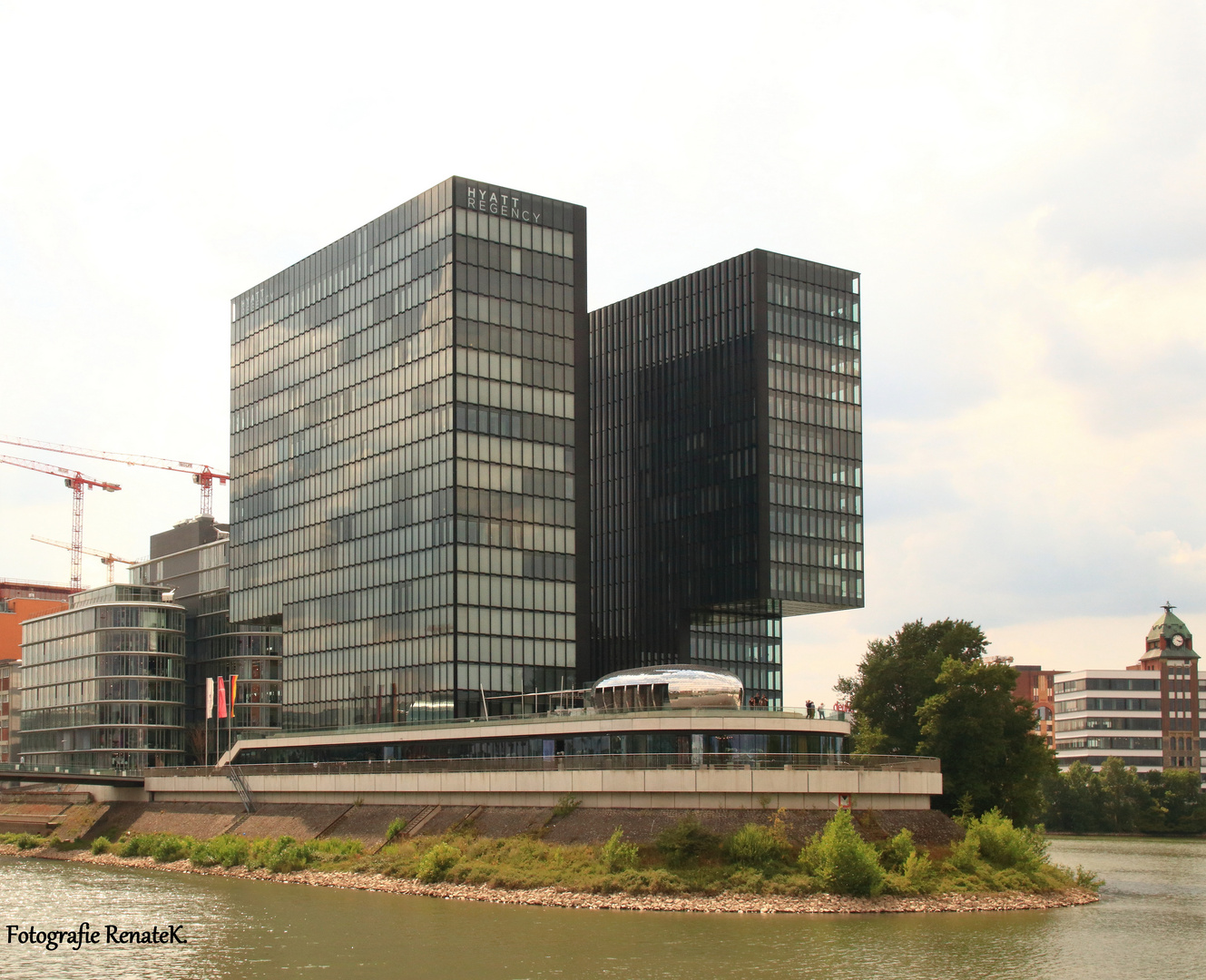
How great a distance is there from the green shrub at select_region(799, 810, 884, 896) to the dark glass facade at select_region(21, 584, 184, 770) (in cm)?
10709

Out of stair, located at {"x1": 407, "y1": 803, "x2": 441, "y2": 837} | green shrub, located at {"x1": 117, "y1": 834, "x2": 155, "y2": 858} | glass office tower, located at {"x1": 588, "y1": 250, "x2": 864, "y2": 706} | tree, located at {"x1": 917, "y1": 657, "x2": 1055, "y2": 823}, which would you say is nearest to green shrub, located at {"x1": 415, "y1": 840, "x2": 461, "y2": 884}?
stair, located at {"x1": 407, "y1": 803, "x2": 441, "y2": 837}

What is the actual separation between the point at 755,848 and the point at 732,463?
7953cm

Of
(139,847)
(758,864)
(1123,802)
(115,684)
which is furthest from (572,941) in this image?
(1123,802)

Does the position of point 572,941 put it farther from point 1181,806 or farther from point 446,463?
point 1181,806

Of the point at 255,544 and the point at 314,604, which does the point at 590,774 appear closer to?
the point at 314,604

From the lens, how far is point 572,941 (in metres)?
59.8

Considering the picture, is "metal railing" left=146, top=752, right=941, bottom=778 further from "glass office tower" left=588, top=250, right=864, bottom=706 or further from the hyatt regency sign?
the hyatt regency sign

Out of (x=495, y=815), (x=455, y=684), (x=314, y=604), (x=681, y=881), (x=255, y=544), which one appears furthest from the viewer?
(x=255, y=544)

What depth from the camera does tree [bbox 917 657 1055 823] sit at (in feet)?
315

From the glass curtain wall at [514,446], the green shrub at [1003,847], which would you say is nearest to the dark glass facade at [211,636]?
the glass curtain wall at [514,446]

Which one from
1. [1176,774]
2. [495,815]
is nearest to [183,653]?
[495,815]

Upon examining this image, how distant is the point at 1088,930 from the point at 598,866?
24.5 metres

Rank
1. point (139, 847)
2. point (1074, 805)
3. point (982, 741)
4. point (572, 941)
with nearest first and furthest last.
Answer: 1. point (572, 941)
2. point (982, 741)
3. point (139, 847)
4. point (1074, 805)

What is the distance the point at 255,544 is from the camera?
154125 millimetres
